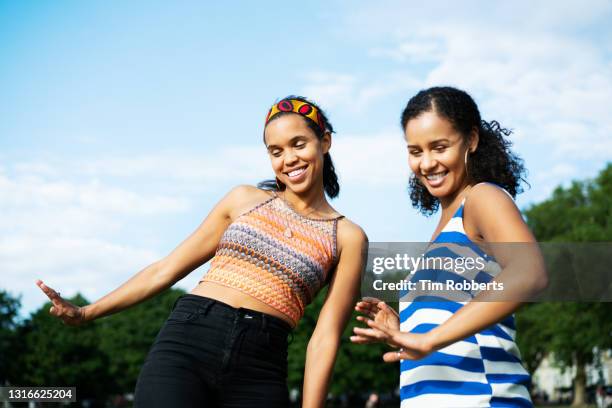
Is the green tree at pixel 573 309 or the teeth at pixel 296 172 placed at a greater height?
the green tree at pixel 573 309

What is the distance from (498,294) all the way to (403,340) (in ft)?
1.39

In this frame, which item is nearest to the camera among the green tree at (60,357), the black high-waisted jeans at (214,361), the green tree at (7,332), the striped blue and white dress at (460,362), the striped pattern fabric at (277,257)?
the striped blue and white dress at (460,362)

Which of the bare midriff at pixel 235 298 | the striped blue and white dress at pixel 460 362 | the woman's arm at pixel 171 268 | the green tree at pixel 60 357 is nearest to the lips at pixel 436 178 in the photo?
the striped blue and white dress at pixel 460 362

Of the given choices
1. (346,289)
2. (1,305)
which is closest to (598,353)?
(1,305)

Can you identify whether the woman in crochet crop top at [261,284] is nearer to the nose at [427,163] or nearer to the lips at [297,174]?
the lips at [297,174]

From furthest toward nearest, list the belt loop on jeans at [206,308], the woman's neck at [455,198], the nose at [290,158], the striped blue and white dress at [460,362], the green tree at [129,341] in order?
1. the green tree at [129,341]
2. the nose at [290,158]
3. the belt loop on jeans at [206,308]
4. the woman's neck at [455,198]
5. the striped blue and white dress at [460,362]

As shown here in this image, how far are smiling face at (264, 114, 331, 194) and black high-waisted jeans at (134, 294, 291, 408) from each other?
89 cm

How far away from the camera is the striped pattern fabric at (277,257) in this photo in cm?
416

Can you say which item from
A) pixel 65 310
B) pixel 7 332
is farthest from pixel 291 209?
pixel 7 332

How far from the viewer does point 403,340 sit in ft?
9.98

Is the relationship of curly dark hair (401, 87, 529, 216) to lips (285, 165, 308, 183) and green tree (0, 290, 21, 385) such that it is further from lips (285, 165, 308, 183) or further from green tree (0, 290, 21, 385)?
green tree (0, 290, 21, 385)

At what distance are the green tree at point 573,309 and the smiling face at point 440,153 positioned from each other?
4091cm

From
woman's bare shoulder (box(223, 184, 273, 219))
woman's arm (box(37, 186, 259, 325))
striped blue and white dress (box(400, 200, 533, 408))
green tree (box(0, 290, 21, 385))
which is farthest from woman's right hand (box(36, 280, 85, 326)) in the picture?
green tree (box(0, 290, 21, 385))

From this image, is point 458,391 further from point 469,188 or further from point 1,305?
point 1,305
